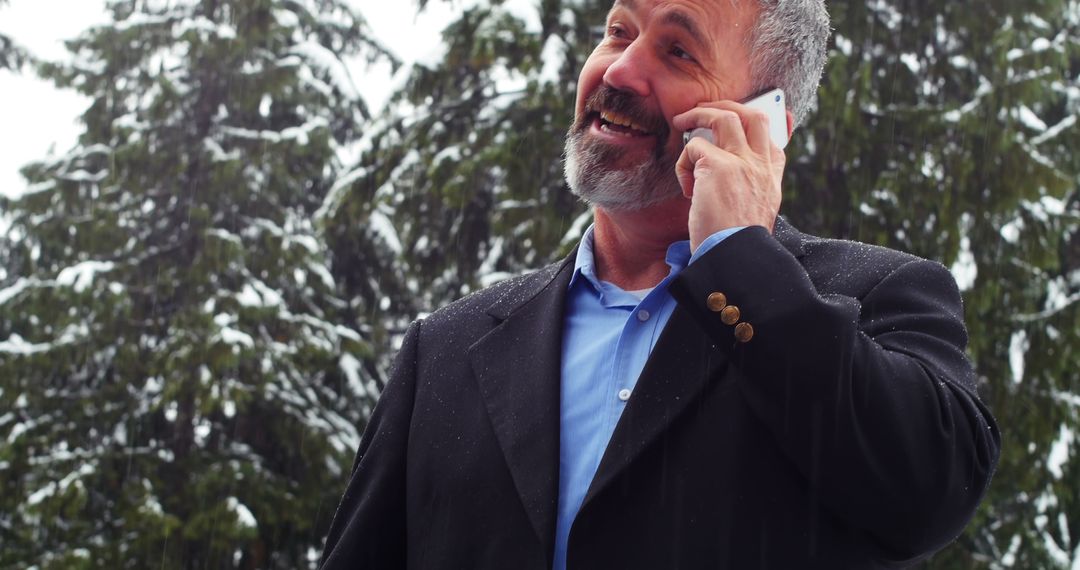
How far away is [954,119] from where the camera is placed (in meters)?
9.12

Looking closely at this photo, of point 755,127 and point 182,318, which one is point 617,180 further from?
point 182,318

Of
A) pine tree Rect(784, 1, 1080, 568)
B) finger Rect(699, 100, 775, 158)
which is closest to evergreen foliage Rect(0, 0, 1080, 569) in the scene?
pine tree Rect(784, 1, 1080, 568)

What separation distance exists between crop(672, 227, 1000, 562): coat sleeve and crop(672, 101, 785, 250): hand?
0.21 ft

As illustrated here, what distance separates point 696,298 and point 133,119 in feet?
43.2

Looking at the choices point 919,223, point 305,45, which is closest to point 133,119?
point 305,45

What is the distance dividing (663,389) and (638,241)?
0.43 m

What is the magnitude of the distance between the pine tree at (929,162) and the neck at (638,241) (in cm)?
664

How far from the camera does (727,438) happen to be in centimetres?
170

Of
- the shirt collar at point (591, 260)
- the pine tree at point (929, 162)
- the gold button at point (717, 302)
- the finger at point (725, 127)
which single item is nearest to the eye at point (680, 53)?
the finger at point (725, 127)

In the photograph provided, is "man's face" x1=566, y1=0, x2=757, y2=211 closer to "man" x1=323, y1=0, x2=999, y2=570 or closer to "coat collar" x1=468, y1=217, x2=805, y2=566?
"man" x1=323, y1=0, x2=999, y2=570

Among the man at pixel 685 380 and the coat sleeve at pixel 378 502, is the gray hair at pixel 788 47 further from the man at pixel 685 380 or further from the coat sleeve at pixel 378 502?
the coat sleeve at pixel 378 502

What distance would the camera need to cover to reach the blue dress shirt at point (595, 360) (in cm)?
185

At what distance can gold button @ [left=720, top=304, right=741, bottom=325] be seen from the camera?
1573mm

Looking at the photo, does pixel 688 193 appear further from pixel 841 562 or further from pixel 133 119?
pixel 133 119
